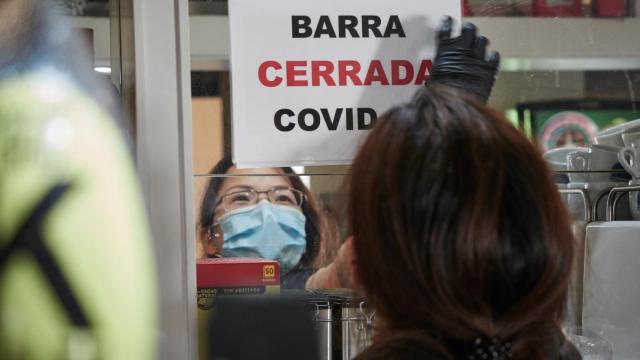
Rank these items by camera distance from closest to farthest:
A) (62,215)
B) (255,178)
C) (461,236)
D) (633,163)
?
(461,236)
(62,215)
(255,178)
(633,163)

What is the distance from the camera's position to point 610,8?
156 centimetres

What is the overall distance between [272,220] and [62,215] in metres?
0.32

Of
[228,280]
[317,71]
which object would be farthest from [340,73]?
[228,280]

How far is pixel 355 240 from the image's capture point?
3.09ft

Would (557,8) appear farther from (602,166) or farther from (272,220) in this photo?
(272,220)

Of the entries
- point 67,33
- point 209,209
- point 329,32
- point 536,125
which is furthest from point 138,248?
point 536,125

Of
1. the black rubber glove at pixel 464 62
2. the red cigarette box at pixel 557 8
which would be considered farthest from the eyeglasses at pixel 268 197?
the red cigarette box at pixel 557 8

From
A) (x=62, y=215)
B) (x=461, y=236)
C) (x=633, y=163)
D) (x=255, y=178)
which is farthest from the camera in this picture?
(x=633, y=163)

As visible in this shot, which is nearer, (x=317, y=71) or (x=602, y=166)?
(x=317, y=71)

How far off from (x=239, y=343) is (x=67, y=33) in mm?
537

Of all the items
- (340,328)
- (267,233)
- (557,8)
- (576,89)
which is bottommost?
(340,328)

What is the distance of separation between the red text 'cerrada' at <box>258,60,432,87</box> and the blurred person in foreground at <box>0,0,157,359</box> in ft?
0.88

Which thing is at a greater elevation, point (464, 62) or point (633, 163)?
point (464, 62)

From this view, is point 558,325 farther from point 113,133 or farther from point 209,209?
point 113,133
